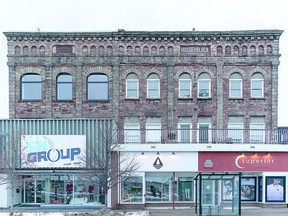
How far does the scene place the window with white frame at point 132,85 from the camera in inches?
939

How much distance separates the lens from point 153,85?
23.9 m

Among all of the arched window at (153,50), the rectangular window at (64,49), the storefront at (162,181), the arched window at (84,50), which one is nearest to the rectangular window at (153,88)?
the arched window at (153,50)

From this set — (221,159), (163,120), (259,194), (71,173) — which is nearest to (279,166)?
(259,194)

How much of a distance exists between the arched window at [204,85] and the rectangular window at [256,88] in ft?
9.62

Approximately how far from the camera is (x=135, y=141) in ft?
75.1

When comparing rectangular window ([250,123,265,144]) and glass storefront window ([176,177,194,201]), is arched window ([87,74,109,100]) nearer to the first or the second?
glass storefront window ([176,177,194,201])

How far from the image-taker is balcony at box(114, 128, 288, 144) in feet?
75.0

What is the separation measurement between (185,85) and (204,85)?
127cm

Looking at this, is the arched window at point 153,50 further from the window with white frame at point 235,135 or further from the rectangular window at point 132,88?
the window with white frame at point 235,135

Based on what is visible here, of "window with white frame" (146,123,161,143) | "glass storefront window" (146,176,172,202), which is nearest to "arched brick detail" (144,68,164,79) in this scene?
"window with white frame" (146,123,161,143)

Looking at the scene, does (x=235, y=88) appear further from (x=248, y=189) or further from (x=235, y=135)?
(x=248, y=189)

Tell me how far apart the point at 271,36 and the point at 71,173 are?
51.0ft


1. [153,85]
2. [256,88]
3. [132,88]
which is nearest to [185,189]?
[153,85]

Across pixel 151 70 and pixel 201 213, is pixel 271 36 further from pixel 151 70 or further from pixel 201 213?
pixel 201 213
